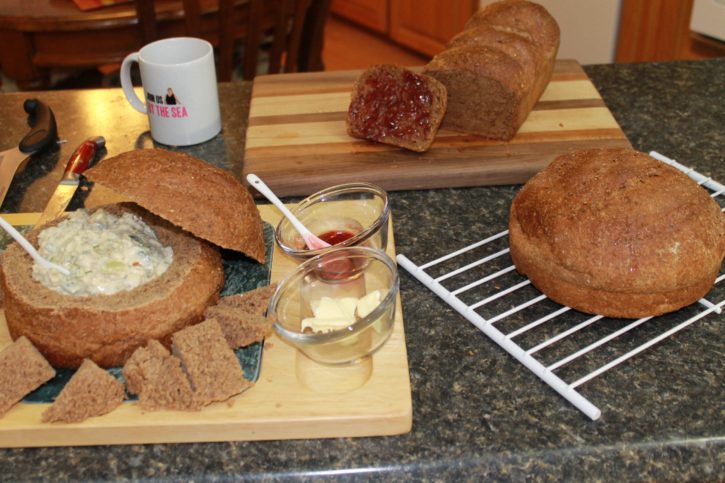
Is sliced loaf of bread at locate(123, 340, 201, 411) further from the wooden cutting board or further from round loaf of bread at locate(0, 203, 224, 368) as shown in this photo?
the wooden cutting board

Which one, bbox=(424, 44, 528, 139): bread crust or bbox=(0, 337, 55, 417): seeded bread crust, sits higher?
bbox=(424, 44, 528, 139): bread crust

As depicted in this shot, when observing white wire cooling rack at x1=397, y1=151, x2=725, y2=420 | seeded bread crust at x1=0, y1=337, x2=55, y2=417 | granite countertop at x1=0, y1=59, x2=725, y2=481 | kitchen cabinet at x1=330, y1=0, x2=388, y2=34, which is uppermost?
seeded bread crust at x1=0, y1=337, x2=55, y2=417

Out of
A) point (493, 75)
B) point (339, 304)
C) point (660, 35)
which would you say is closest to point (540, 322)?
point (339, 304)

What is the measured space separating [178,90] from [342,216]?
605 mm

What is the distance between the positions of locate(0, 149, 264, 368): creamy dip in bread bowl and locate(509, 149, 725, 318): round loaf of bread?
0.57 m

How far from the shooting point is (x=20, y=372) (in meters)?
1.22

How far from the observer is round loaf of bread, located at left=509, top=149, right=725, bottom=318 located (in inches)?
52.8

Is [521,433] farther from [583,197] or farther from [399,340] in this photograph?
[583,197]

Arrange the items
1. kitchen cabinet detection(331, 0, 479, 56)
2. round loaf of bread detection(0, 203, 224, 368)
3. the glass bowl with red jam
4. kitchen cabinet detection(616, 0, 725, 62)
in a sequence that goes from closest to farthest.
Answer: round loaf of bread detection(0, 203, 224, 368)
the glass bowl with red jam
kitchen cabinet detection(616, 0, 725, 62)
kitchen cabinet detection(331, 0, 479, 56)

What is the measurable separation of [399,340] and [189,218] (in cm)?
43

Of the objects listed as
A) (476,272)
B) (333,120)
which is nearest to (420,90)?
(333,120)

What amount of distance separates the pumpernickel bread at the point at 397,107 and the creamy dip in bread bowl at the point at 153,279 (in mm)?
522

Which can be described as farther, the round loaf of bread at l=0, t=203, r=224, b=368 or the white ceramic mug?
the white ceramic mug

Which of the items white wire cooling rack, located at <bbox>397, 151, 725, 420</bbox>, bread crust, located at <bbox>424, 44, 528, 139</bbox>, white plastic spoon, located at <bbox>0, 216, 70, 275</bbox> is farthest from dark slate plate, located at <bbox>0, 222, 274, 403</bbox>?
bread crust, located at <bbox>424, 44, 528, 139</bbox>
